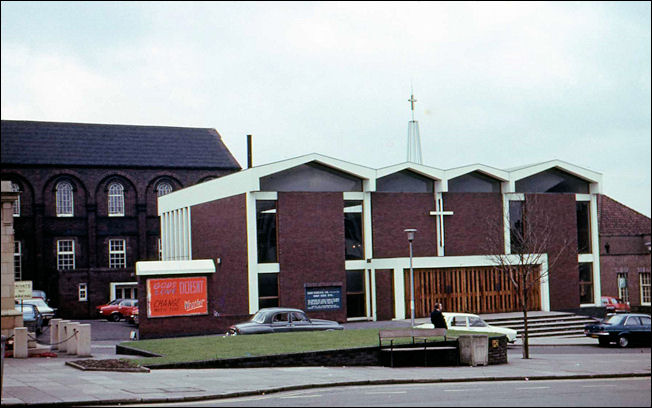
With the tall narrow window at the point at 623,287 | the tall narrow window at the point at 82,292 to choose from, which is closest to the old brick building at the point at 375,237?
the tall narrow window at the point at 82,292

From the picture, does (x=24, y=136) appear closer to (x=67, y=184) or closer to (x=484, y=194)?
(x=67, y=184)

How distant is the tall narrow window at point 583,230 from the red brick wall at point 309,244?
45.8ft

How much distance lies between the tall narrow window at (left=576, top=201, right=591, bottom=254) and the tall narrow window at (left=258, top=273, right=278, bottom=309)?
56.9 ft

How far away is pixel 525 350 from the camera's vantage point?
2667 centimetres

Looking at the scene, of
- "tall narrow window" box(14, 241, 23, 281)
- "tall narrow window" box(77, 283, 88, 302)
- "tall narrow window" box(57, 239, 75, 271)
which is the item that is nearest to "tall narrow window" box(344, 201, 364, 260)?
"tall narrow window" box(77, 283, 88, 302)

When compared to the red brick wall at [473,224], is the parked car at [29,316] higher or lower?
lower

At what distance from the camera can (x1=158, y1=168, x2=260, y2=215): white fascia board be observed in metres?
39.1

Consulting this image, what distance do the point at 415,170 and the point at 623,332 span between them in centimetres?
1308

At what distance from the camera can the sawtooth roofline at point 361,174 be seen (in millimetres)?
39375

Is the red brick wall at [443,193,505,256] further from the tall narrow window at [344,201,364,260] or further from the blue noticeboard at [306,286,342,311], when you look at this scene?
the blue noticeboard at [306,286,342,311]

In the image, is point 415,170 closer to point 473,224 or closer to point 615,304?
point 473,224

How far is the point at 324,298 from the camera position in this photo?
131ft

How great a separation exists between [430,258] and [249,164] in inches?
964

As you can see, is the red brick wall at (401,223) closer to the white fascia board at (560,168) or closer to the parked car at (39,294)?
the white fascia board at (560,168)
